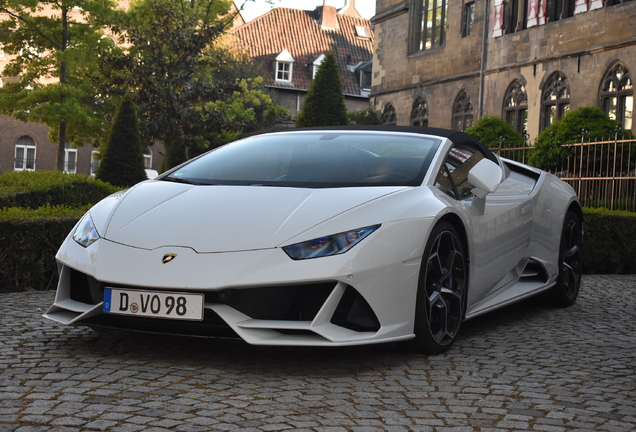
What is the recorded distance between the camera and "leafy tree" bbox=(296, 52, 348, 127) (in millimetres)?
26017

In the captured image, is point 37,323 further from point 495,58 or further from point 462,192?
point 495,58

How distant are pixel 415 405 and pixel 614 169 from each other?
12954 millimetres

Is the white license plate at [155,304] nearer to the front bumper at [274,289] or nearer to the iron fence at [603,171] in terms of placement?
the front bumper at [274,289]

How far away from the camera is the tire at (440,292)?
175 inches

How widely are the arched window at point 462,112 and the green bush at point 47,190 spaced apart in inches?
715

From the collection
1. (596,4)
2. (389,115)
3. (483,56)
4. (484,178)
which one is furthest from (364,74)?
(484,178)

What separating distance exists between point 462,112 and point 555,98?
5267mm

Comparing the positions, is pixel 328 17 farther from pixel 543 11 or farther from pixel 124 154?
pixel 124 154

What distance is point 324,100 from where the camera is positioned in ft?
85.8

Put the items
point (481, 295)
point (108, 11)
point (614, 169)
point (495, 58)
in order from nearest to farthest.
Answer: point (481, 295) → point (614, 169) → point (495, 58) → point (108, 11)

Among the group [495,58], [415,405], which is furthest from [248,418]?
[495,58]

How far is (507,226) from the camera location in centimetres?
568

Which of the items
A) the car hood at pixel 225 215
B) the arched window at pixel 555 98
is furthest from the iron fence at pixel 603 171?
the car hood at pixel 225 215

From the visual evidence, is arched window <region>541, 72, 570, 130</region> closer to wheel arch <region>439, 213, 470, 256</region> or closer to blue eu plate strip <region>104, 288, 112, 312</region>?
wheel arch <region>439, 213, 470, 256</region>
